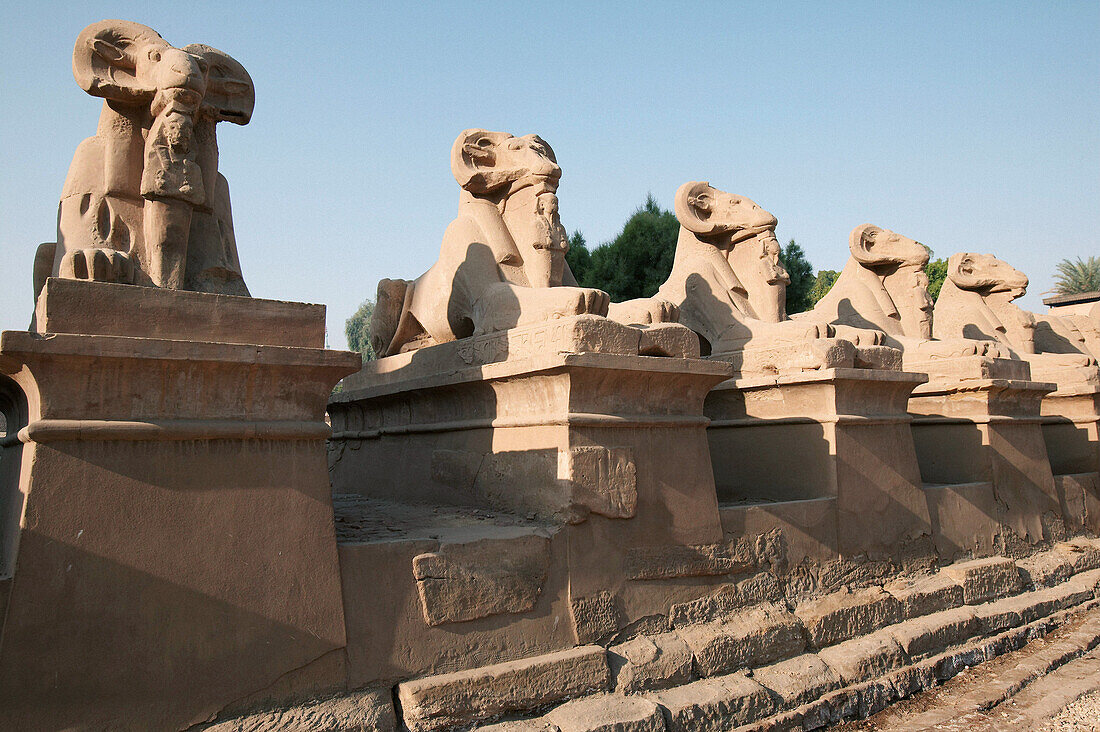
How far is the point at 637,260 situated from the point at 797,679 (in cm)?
1428

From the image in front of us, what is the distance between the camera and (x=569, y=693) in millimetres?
3035

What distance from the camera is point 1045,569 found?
5277mm

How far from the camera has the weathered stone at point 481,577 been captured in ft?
9.53

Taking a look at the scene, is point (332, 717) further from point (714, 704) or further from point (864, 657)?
point (864, 657)

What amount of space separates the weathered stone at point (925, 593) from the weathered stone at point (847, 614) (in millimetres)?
87

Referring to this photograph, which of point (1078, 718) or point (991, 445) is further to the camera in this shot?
point (991, 445)

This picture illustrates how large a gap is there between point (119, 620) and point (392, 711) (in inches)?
34.8

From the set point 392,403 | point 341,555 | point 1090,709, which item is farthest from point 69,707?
point 1090,709

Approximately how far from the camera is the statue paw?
102 inches

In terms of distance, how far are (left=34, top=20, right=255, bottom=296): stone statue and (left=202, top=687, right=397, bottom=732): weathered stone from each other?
1.50 m

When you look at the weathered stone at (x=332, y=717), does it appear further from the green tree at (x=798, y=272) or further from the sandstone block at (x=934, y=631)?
the green tree at (x=798, y=272)

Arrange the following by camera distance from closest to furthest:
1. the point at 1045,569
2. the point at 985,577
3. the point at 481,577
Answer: the point at 481,577 → the point at 985,577 → the point at 1045,569

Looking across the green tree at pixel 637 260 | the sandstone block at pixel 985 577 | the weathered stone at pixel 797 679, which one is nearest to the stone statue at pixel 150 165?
the weathered stone at pixel 797 679

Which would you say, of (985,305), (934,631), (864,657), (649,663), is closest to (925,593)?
(934,631)
